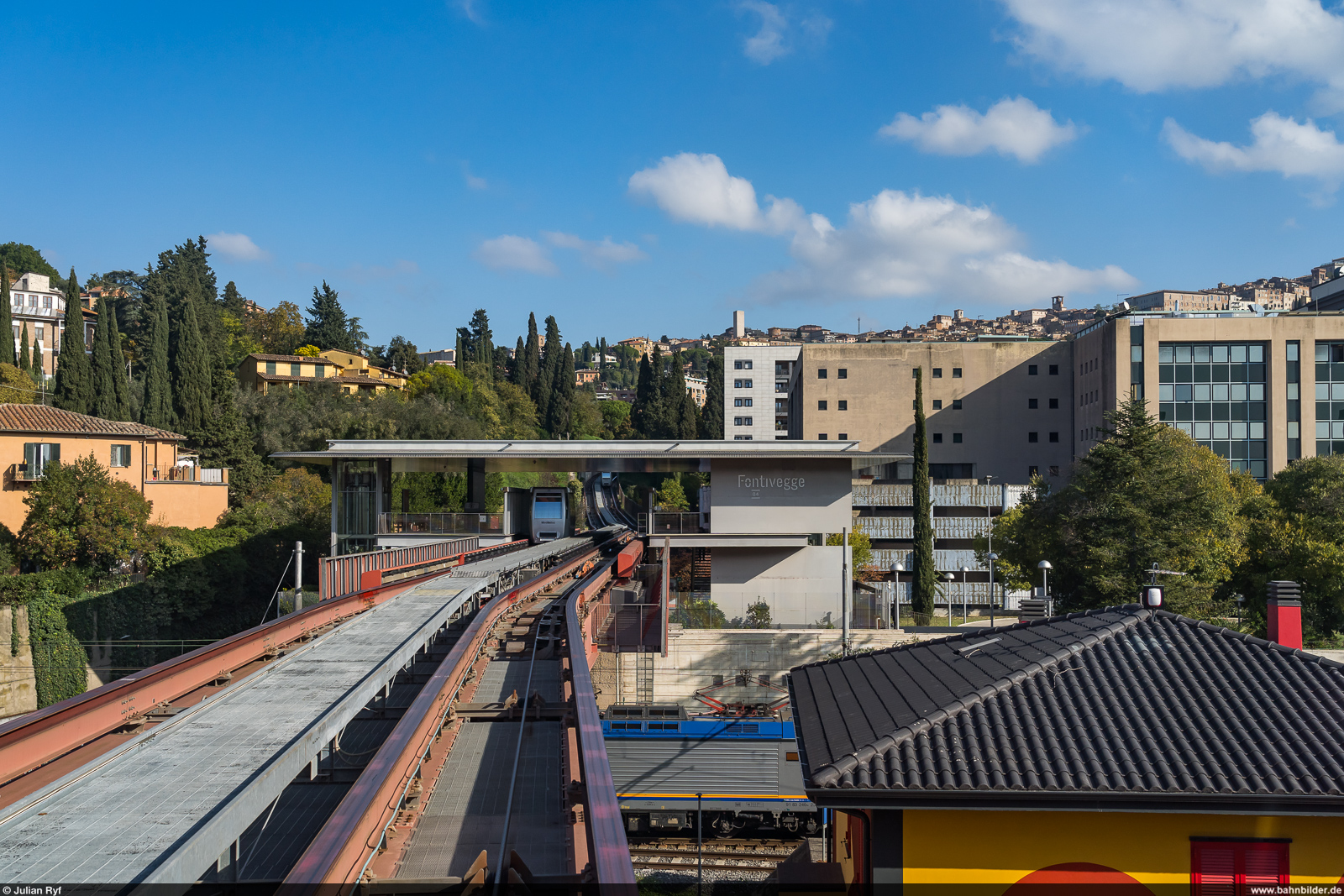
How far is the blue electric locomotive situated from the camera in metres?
19.1

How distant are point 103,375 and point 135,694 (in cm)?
5023

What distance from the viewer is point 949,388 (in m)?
73.1

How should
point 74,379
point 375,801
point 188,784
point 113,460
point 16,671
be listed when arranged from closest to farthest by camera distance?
point 375,801, point 188,784, point 16,671, point 113,460, point 74,379

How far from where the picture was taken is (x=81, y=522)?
104 ft

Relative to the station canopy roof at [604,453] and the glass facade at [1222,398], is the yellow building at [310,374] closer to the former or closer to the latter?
the station canopy roof at [604,453]

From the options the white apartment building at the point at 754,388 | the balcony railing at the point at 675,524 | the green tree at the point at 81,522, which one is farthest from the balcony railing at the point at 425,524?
the white apartment building at the point at 754,388

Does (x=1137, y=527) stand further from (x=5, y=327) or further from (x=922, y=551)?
(x=5, y=327)

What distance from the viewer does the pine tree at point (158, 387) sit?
171 feet

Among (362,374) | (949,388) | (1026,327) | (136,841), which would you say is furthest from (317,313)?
(1026,327)

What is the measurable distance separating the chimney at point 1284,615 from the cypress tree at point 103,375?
53855mm

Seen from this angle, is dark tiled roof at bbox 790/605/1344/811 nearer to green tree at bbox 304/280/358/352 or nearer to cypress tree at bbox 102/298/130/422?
cypress tree at bbox 102/298/130/422

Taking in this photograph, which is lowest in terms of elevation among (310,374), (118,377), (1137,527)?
(1137,527)

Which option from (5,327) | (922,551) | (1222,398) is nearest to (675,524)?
(922,551)

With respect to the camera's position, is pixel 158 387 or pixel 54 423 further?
pixel 158 387
